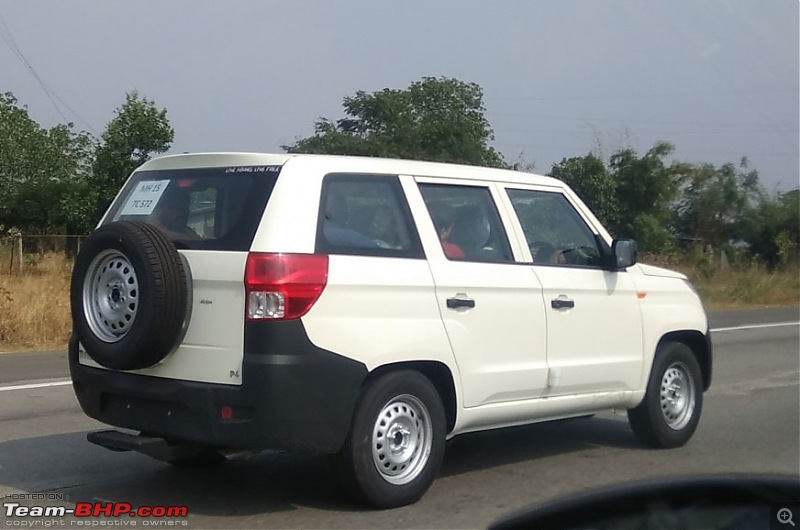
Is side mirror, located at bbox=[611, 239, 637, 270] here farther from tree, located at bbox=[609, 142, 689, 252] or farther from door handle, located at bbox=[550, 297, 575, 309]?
tree, located at bbox=[609, 142, 689, 252]

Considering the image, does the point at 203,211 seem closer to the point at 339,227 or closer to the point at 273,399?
the point at 339,227

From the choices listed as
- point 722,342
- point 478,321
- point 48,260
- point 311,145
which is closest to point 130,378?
point 478,321

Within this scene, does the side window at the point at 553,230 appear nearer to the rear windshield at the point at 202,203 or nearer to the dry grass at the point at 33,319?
the rear windshield at the point at 202,203

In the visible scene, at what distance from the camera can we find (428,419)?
596 centimetres

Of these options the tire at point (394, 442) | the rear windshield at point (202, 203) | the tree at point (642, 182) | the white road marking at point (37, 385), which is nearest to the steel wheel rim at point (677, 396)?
the tire at point (394, 442)

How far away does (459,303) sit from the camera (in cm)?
606

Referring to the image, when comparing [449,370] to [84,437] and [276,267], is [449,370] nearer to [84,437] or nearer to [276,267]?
[276,267]

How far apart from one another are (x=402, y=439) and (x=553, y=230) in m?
1.99

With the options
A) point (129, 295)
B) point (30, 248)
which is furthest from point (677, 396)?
point (30, 248)

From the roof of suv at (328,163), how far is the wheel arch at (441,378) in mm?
1143

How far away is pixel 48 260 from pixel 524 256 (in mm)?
18992

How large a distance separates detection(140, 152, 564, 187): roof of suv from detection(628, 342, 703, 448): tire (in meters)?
1.88

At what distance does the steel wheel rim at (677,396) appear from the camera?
25.3 ft

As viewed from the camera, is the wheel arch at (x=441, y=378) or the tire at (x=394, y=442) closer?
the tire at (x=394, y=442)
